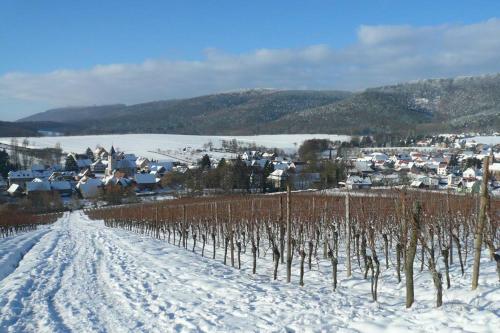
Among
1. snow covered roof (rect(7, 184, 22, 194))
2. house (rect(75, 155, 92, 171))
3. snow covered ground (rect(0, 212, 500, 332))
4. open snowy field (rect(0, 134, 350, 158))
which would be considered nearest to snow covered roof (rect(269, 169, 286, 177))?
snow covered roof (rect(7, 184, 22, 194))

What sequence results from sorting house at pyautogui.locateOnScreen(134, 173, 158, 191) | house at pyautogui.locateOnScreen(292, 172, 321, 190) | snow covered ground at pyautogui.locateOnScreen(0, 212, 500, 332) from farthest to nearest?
house at pyautogui.locateOnScreen(134, 173, 158, 191) → house at pyautogui.locateOnScreen(292, 172, 321, 190) → snow covered ground at pyautogui.locateOnScreen(0, 212, 500, 332)

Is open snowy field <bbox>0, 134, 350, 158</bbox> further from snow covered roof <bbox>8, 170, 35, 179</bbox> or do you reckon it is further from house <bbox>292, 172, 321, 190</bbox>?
house <bbox>292, 172, 321, 190</bbox>

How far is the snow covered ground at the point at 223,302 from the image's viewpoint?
285 inches

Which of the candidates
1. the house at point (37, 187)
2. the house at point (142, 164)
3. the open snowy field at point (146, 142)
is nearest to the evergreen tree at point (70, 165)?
the house at point (142, 164)

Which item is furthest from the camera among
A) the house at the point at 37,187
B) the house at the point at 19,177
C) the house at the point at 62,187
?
the house at the point at 19,177

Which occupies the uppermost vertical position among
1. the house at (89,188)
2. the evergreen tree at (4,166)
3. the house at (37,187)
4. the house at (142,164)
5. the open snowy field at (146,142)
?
the open snowy field at (146,142)

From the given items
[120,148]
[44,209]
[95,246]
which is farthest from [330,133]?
[95,246]

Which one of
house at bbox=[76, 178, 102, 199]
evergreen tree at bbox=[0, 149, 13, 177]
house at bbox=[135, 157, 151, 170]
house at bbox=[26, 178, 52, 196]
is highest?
evergreen tree at bbox=[0, 149, 13, 177]

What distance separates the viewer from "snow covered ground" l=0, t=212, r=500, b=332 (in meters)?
7.25

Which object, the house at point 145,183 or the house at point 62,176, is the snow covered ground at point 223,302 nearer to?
the house at point 145,183

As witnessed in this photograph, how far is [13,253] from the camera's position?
17.8m

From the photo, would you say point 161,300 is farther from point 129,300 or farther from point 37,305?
point 37,305

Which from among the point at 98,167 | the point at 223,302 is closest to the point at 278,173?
the point at 223,302

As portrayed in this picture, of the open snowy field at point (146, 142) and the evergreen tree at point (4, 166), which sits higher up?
the open snowy field at point (146, 142)
